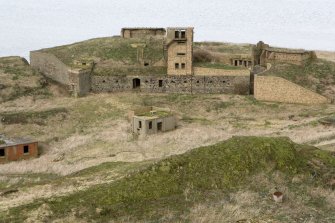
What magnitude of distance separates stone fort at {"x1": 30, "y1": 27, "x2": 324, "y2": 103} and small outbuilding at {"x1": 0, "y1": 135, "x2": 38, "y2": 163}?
11.8m

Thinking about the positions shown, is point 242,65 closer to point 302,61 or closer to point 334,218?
point 302,61

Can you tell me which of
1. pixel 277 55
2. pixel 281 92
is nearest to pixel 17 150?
pixel 281 92

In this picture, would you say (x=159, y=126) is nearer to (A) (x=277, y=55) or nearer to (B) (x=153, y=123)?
(B) (x=153, y=123)

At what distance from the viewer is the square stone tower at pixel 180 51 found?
4350cm

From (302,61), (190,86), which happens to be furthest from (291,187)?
(302,61)

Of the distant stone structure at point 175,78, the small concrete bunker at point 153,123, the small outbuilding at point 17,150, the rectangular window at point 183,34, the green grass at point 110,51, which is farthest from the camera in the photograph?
the green grass at point 110,51

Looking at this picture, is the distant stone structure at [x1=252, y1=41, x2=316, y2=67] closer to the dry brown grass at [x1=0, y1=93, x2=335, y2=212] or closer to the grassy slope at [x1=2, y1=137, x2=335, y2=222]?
the dry brown grass at [x1=0, y1=93, x2=335, y2=212]

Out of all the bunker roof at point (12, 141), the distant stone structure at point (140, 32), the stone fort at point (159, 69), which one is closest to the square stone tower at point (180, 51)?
the stone fort at point (159, 69)

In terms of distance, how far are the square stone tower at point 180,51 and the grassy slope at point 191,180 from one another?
25.9 meters

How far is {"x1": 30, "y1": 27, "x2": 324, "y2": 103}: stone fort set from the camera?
1705 inches

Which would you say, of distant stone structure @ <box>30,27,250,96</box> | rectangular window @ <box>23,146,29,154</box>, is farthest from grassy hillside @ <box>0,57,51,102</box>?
rectangular window @ <box>23,146,29,154</box>

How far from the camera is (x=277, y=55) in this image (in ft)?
153

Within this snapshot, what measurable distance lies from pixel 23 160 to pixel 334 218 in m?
23.1

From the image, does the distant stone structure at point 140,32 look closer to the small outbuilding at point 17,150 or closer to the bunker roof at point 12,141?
the bunker roof at point 12,141
